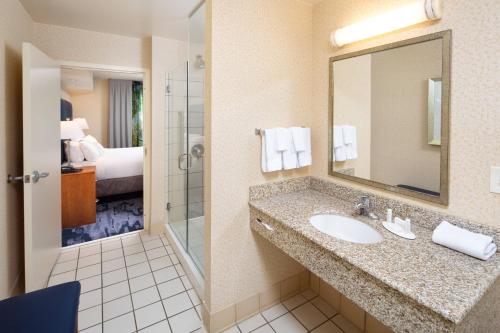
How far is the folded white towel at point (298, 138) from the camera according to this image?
1732 millimetres

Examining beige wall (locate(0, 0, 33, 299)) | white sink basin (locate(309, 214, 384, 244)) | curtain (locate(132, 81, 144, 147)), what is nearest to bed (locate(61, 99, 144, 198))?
beige wall (locate(0, 0, 33, 299))

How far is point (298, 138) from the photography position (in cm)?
174

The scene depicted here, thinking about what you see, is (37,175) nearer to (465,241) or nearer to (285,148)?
(285,148)

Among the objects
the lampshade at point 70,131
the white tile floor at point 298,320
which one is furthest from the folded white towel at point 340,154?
the lampshade at point 70,131

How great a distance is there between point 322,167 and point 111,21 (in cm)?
238

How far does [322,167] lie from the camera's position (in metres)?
1.87

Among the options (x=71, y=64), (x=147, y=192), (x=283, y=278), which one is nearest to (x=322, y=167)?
(x=283, y=278)

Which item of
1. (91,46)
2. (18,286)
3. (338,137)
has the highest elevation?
(91,46)

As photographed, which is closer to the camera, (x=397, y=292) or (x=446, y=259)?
(x=397, y=292)

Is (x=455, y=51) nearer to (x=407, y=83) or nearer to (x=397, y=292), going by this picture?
(x=407, y=83)

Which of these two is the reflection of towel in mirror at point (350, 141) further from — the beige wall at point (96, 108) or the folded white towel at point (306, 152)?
the beige wall at point (96, 108)

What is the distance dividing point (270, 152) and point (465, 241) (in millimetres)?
1064

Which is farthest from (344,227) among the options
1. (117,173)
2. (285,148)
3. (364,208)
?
(117,173)

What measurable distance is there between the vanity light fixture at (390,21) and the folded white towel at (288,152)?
0.66 meters
